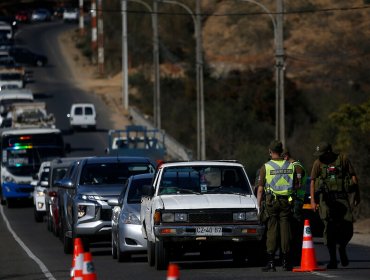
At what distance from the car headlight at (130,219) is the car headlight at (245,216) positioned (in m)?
2.53

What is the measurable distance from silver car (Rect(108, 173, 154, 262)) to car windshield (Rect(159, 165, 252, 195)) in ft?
4.88

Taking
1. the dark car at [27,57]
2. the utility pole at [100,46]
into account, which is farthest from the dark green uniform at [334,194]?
the utility pole at [100,46]

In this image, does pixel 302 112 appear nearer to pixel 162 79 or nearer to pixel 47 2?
pixel 162 79

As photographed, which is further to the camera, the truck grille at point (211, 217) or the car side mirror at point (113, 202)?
the car side mirror at point (113, 202)

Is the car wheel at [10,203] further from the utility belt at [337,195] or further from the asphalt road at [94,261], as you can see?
the utility belt at [337,195]

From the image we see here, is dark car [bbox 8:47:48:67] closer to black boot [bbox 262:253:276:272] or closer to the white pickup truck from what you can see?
the white pickup truck

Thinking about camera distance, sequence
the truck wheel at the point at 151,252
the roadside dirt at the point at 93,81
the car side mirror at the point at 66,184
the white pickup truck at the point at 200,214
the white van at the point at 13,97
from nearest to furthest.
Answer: the white pickup truck at the point at 200,214 < the truck wheel at the point at 151,252 < the car side mirror at the point at 66,184 < the white van at the point at 13,97 < the roadside dirt at the point at 93,81

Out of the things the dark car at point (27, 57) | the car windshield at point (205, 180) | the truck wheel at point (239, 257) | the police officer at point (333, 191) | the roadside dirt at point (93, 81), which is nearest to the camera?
the police officer at point (333, 191)

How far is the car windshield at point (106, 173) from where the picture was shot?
23.9 metres

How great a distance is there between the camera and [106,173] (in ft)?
79.5

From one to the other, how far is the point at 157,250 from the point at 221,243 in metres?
0.93

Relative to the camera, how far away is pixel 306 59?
9975 cm

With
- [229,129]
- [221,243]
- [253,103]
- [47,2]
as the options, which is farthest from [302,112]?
[221,243]

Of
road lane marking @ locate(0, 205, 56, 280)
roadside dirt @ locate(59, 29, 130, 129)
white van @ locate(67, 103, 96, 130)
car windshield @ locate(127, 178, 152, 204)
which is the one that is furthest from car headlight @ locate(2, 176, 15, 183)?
roadside dirt @ locate(59, 29, 130, 129)
